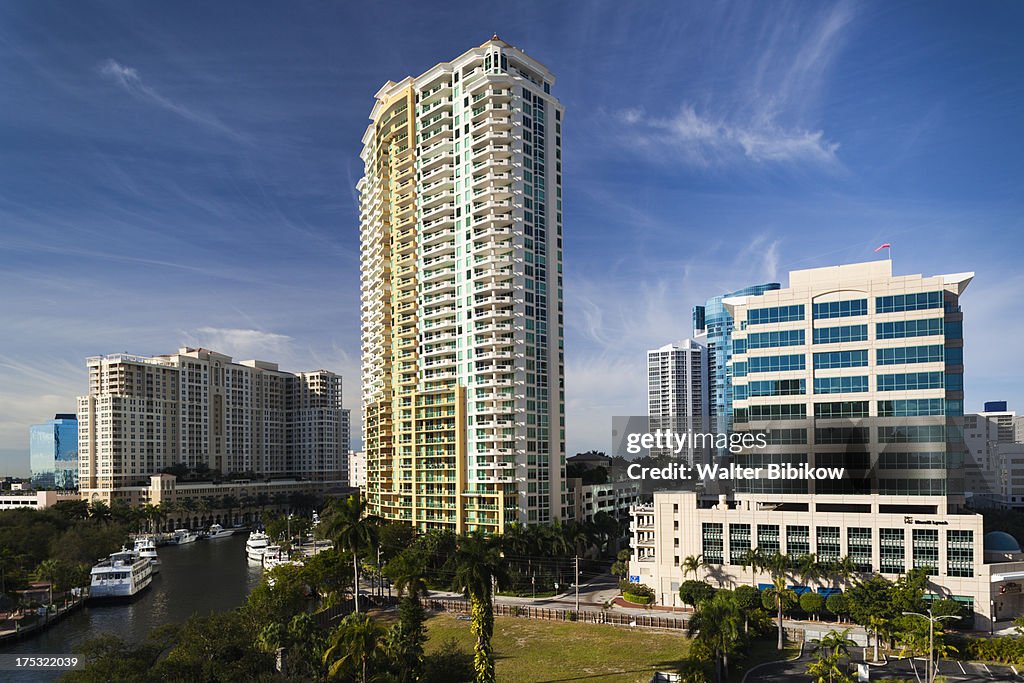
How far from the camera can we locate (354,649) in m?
44.2

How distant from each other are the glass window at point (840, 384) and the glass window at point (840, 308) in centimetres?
795

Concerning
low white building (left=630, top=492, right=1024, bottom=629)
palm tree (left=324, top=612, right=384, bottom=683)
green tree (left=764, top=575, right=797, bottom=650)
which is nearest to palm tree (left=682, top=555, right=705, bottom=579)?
low white building (left=630, top=492, right=1024, bottom=629)

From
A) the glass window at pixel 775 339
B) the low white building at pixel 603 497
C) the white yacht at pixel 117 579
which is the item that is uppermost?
the glass window at pixel 775 339

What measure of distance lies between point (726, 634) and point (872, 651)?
18.8 metres

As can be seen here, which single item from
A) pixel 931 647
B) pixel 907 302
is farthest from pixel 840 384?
pixel 931 647

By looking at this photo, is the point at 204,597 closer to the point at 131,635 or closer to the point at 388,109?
the point at 131,635

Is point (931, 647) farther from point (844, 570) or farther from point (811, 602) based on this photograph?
point (844, 570)

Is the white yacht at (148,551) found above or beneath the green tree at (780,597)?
beneath

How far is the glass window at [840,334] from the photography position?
8594cm

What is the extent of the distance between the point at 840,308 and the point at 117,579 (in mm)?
115321

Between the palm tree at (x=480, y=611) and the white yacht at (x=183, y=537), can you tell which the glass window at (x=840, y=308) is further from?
the white yacht at (x=183, y=537)

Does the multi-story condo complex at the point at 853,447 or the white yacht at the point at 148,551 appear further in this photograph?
the white yacht at the point at 148,551

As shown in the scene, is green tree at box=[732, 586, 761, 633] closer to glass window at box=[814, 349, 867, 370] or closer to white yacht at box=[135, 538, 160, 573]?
glass window at box=[814, 349, 867, 370]

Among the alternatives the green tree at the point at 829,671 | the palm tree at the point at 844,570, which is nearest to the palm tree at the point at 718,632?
the green tree at the point at 829,671
